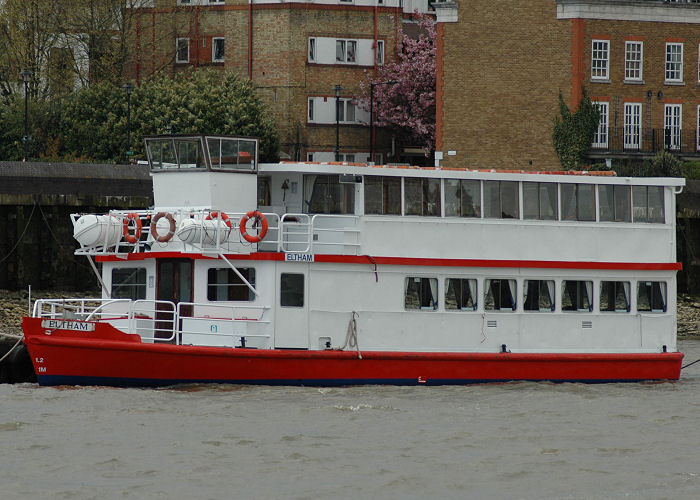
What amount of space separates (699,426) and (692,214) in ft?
69.5

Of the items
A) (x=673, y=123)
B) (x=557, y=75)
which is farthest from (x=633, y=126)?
(x=557, y=75)

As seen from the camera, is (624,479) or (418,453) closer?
(624,479)

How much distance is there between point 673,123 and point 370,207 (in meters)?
30.1

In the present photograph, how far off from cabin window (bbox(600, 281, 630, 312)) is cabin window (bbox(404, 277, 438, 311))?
11.2 feet

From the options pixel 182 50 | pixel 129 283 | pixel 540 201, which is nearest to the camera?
pixel 129 283

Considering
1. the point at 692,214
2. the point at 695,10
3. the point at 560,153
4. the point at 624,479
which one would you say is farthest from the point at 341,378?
the point at 695,10

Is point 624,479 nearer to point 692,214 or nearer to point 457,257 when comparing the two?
point 457,257

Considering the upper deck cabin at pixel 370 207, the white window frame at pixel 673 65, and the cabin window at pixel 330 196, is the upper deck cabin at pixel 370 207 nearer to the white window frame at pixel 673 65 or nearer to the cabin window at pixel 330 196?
the cabin window at pixel 330 196

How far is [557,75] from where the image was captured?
5103 cm

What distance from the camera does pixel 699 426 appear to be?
2167cm

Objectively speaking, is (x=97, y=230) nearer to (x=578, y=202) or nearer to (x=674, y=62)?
(x=578, y=202)

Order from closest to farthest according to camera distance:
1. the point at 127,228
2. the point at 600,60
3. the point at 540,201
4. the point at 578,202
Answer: the point at 127,228 → the point at 540,201 → the point at 578,202 → the point at 600,60

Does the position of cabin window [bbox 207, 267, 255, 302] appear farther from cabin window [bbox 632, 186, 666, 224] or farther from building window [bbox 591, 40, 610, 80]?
building window [bbox 591, 40, 610, 80]

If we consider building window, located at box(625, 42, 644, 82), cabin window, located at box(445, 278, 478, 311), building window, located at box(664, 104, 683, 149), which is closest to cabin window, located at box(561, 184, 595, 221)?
cabin window, located at box(445, 278, 478, 311)
